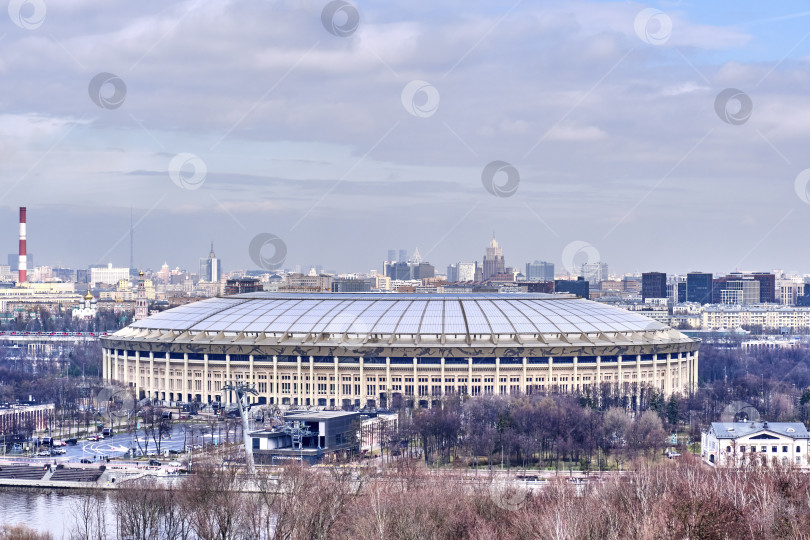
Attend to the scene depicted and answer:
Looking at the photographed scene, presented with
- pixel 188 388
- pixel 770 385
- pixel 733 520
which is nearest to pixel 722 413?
pixel 770 385

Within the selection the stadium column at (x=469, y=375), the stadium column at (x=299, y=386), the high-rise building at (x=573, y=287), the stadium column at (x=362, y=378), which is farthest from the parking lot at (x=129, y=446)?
the high-rise building at (x=573, y=287)

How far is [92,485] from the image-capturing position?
152 feet

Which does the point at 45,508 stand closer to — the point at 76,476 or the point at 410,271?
the point at 76,476

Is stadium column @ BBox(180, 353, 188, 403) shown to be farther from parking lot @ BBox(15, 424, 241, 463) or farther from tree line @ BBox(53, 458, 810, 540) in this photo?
tree line @ BBox(53, 458, 810, 540)

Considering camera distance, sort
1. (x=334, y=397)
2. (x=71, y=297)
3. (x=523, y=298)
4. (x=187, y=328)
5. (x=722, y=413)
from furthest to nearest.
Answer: (x=71, y=297) < (x=523, y=298) < (x=187, y=328) < (x=334, y=397) < (x=722, y=413)

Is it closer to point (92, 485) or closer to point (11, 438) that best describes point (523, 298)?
point (11, 438)

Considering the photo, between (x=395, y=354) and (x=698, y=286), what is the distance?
11117 cm

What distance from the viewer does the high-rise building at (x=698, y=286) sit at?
171625 millimetres

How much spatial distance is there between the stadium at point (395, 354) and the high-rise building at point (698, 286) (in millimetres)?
98765

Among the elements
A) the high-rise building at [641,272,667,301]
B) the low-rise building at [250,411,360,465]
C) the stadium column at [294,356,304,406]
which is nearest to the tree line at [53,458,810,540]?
the low-rise building at [250,411,360,465]

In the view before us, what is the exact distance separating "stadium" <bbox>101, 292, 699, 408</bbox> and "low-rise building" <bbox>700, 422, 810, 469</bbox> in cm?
1538

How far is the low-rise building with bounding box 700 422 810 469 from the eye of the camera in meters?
48.3

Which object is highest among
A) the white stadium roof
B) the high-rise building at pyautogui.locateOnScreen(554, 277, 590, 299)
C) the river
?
the white stadium roof

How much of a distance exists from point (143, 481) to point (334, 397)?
24.0 m
